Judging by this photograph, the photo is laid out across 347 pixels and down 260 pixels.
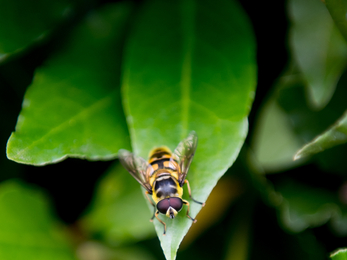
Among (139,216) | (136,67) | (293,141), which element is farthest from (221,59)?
(139,216)

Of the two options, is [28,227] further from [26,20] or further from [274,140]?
[274,140]

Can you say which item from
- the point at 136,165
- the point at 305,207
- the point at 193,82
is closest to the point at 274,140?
the point at 305,207

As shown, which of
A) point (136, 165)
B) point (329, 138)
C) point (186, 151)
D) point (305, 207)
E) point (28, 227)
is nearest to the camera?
point (329, 138)

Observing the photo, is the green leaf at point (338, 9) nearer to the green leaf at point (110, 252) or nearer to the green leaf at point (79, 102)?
the green leaf at point (79, 102)

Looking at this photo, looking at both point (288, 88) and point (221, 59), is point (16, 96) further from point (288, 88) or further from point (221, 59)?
point (288, 88)

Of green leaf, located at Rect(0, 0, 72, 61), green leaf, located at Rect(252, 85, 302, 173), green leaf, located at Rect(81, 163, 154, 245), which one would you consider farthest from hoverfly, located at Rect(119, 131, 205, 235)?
green leaf, located at Rect(0, 0, 72, 61)

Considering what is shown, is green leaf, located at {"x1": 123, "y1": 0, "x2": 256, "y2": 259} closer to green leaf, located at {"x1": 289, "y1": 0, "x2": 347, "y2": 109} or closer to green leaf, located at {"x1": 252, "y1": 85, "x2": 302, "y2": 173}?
green leaf, located at {"x1": 289, "y1": 0, "x2": 347, "y2": 109}
